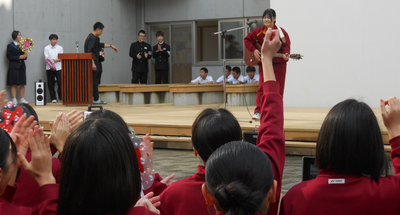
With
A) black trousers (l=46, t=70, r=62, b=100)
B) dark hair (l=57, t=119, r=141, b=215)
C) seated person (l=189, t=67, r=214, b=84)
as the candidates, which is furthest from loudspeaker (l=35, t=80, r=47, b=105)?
dark hair (l=57, t=119, r=141, b=215)

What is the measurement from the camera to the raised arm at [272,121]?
1438 mm

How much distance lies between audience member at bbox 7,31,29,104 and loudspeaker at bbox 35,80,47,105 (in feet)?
1.18

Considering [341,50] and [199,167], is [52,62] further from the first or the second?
[199,167]

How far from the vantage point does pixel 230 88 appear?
8602mm

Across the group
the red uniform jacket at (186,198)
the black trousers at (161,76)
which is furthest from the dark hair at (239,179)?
the black trousers at (161,76)

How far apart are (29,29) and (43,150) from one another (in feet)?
29.8

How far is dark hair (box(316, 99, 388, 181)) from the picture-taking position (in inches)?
54.2

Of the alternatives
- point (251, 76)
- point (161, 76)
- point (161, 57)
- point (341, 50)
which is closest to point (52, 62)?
point (161, 57)

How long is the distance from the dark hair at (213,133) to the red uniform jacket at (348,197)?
0.32 meters

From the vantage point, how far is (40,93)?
9.09 m

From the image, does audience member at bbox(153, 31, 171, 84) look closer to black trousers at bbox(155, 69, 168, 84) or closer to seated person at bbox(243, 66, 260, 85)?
black trousers at bbox(155, 69, 168, 84)

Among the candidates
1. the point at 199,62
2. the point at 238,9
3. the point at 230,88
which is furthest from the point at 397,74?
the point at 199,62

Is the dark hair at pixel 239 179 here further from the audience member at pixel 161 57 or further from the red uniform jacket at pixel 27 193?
the audience member at pixel 161 57

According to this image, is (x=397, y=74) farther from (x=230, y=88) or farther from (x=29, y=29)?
(x=29, y=29)
